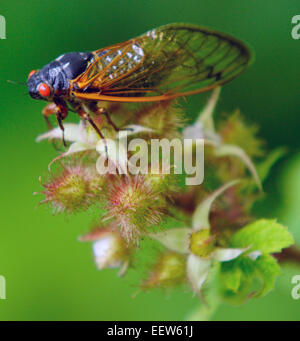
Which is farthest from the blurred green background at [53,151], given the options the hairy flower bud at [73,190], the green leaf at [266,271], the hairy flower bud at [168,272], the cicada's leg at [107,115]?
the hairy flower bud at [73,190]

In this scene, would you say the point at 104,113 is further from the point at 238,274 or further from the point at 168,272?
the point at 238,274

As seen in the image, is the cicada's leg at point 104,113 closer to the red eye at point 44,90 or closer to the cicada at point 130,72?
the cicada at point 130,72

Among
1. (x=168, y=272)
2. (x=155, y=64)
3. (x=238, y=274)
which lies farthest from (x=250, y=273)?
(x=155, y=64)

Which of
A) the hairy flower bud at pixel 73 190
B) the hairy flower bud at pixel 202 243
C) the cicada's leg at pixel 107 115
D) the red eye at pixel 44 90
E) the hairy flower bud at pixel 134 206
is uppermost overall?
the red eye at pixel 44 90

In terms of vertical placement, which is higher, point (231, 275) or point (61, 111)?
point (61, 111)

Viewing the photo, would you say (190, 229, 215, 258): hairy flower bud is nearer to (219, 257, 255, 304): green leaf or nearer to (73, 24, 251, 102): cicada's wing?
(219, 257, 255, 304): green leaf

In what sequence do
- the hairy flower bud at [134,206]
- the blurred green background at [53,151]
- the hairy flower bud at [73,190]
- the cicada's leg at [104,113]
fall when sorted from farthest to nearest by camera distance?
1. the blurred green background at [53,151]
2. the cicada's leg at [104,113]
3. the hairy flower bud at [73,190]
4. the hairy flower bud at [134,206]
